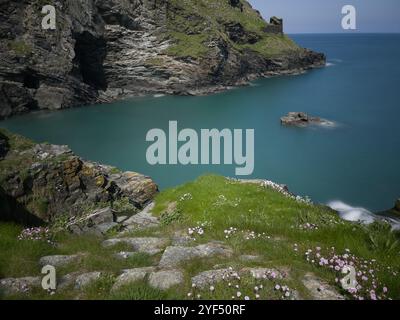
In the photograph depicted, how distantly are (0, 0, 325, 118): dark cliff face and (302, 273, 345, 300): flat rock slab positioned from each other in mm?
92857

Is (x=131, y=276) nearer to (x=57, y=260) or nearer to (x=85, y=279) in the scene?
(x=85, y=279)

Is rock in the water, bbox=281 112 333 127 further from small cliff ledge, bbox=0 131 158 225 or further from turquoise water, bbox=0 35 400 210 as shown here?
small cliff ledge, bbox=0 131 158 225

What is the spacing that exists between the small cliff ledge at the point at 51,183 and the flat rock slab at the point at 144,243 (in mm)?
12017

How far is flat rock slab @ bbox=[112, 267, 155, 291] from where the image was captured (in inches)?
309

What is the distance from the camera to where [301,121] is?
284ft

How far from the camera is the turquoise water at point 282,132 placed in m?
54.2

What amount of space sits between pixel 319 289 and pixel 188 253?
3.53m

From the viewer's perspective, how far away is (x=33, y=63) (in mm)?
91500

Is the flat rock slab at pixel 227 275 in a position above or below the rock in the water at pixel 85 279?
above

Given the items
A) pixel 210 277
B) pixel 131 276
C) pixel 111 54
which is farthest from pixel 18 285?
pixel 111 54
